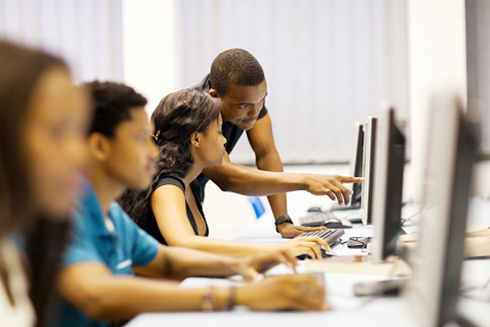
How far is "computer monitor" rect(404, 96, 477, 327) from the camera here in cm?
77

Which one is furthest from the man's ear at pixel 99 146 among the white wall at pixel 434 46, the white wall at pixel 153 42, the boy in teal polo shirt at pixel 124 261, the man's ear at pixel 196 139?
the white wall at pixel 434 46

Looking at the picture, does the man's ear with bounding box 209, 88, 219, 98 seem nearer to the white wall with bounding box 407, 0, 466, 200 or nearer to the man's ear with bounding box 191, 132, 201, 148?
the man's ear with bounding box 191, 132, 201, 148

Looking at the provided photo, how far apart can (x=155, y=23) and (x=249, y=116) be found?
2004 millimetres

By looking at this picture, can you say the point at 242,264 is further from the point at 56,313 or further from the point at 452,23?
the point at 452,23

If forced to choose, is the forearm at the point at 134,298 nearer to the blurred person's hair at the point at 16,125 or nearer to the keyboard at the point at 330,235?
the blurred person's hair at the point at 16,125

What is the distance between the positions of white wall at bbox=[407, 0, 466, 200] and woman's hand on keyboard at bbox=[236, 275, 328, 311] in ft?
10.2

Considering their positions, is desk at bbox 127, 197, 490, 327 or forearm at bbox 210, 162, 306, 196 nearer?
desk at bbox 127, 197, 490, 327

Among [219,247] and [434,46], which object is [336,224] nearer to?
[219,247]

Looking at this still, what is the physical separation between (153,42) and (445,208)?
362cm

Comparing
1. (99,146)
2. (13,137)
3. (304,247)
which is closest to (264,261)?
(304,247)

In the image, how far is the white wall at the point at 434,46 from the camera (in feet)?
13.1

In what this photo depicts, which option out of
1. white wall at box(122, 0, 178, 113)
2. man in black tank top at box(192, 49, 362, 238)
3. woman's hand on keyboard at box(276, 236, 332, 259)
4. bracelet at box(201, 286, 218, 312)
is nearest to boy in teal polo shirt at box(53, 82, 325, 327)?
bracelet at box(201, 286, 218, 312)

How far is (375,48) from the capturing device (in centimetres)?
414

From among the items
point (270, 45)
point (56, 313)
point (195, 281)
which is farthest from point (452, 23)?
point (56, 313)
